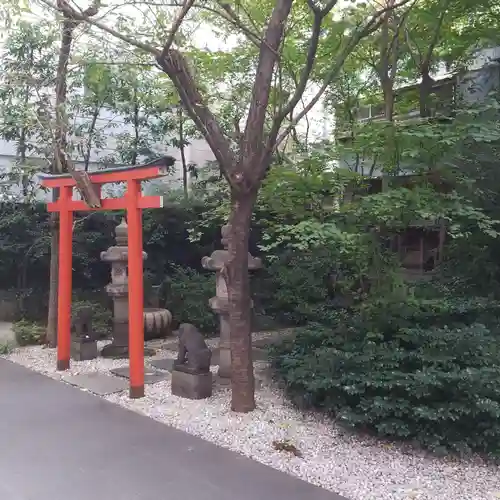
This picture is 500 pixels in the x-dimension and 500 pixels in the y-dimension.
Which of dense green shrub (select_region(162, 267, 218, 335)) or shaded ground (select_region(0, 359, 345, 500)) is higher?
dense green shrub (select_region(162, 267, 218, 335))

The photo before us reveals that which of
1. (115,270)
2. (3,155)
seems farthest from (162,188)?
(115,270)

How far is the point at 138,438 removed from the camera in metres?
4.88

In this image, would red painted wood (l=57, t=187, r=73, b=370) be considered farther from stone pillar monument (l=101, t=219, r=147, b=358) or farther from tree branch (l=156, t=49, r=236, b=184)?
tree branch (l=156, t=49, r=236, b=184)

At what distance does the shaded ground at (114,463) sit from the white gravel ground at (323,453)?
0.65 feet

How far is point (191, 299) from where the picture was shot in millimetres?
10438

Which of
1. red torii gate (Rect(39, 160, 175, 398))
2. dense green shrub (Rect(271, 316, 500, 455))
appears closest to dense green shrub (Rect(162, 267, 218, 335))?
red torii gate (Rect(39, 160, 175, 398))

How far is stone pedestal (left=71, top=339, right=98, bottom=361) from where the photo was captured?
7863 mm

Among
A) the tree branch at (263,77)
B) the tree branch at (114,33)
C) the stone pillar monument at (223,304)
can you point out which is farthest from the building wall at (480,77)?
the tree branch at (114,33)

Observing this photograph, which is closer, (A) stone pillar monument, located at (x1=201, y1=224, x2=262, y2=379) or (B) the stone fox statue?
(B) the stone fox statue

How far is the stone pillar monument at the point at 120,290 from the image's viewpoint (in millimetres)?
8312

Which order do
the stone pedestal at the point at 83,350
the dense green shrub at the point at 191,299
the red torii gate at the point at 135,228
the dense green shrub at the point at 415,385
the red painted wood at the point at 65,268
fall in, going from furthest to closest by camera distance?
the dense green shrub at the point at 191,299
the stone pedestal at the point at 83,350
the red painted wood at the point at 65,268
the red torii gate at the point at 135,228
the dense green shrub at the point at 415,385

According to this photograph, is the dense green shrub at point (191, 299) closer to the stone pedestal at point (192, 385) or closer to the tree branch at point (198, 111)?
the stone pedestal at point (192, 385)

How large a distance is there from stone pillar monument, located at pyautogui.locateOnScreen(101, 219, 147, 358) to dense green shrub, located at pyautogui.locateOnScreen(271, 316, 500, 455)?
11.2 ft

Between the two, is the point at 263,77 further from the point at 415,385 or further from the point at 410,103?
the point at 410,103
